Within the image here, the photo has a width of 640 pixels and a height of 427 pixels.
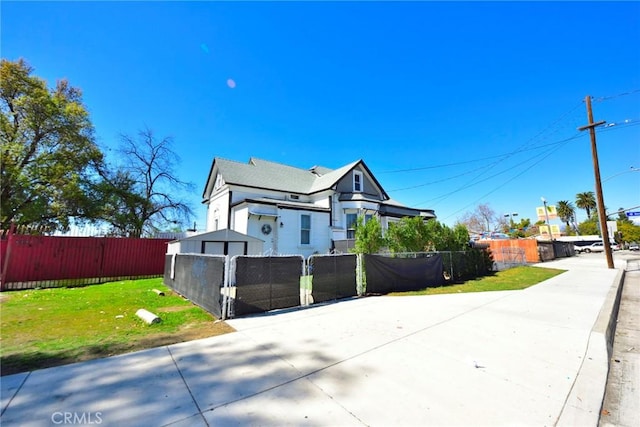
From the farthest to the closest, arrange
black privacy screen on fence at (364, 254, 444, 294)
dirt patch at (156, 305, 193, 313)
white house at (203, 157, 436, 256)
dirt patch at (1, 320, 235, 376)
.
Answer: white house at (203, 157, 436, 256), black privacy screen on fence at (364, 254, 444, 294), dirt patch at (156, 305, 193, 313), dirt patch at (1, 320, 235, 376)

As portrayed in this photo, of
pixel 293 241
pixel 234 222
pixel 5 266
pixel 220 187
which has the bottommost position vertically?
pixel 5 266

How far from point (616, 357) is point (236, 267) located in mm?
7560

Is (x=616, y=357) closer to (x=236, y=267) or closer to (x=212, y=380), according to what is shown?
(x=212, y=380)

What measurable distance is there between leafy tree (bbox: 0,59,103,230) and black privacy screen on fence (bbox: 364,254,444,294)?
816 inches

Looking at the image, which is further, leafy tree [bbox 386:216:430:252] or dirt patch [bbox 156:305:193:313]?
leafy tree [bbox 386:216:430:252]

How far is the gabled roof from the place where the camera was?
1741cm

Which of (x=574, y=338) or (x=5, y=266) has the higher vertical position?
(x=5, y=266)

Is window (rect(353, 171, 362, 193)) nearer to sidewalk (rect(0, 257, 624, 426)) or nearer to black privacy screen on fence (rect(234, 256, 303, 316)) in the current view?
black privacy screen on fence (rect(234, 256, 303, 316))

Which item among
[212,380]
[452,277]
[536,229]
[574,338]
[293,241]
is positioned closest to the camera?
[212,380]

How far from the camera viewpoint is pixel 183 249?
11.0 metres

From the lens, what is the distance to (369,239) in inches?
443

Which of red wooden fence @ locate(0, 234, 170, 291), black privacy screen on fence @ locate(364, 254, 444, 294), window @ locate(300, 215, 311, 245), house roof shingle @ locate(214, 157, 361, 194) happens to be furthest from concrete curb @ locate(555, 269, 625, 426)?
red wooden fence @ locate(0, 234, 170, 291)

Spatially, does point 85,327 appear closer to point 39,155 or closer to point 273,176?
point 273,176

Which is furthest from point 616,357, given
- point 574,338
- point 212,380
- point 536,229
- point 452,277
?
point 536,229
